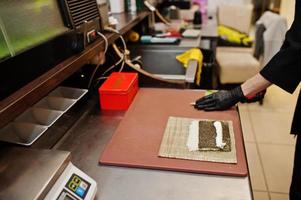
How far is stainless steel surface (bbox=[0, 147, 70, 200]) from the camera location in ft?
2.25

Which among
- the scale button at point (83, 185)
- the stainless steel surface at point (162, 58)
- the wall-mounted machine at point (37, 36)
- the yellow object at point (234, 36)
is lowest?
the yellow object at point (234, 36)

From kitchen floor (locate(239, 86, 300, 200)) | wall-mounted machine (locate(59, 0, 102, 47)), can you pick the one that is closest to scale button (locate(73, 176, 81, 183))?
wall-mounted machine (locate(59, 0, 102, 47))

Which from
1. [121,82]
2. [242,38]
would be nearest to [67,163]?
[121,82]

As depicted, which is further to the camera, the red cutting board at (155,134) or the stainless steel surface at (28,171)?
the red cutting board at (155,134)

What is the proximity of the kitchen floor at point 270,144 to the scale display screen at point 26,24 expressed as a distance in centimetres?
171

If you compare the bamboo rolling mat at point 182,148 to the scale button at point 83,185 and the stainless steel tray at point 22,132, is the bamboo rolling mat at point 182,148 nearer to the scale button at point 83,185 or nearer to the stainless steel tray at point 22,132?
the scale button at point 83,185

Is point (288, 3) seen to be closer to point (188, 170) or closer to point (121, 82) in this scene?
point (121, 82)

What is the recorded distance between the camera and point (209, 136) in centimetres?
102

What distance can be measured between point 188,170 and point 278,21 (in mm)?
2690

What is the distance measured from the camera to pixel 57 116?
1051 mm

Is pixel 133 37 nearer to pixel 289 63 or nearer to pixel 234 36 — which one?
pixel 289 63

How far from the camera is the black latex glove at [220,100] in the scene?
4.04 feet

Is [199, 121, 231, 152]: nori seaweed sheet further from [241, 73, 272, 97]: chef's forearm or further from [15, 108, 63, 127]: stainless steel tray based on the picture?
[15, 108, 63, 127]: stainless steel tray

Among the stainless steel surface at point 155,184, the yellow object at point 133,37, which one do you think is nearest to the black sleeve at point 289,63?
the stainless steel surface at point 155,184
